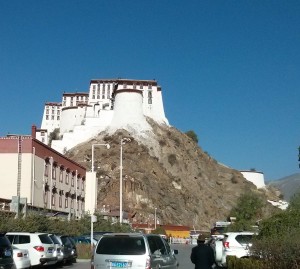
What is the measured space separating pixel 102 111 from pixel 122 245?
4572 inches

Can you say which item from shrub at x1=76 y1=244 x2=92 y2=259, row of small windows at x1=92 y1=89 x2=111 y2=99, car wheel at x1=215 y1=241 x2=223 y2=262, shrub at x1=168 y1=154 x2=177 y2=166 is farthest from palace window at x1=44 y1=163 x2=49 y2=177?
row of small windows at x1=92 y1=89 x2=111 y2=99

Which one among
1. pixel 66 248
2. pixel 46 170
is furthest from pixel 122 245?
pixel 46 170

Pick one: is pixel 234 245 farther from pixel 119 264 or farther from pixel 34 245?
pixel 119 264

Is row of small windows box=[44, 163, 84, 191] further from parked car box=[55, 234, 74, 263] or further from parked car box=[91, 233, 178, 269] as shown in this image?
parked car box=[91, 233, 178, 269]

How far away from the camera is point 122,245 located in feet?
52.2

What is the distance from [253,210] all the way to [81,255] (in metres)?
41.5

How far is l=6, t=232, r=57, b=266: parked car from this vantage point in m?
25.0

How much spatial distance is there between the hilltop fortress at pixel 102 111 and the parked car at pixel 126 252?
109831 mm

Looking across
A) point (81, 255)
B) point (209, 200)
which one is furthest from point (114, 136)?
point (81, 255)

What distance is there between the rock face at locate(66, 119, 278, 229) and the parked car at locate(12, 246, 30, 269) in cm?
7951

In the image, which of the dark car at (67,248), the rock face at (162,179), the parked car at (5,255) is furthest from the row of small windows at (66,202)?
the parked car at (5,255)

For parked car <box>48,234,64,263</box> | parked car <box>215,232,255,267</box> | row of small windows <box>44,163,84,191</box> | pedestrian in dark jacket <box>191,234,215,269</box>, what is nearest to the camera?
pedestrian in dark jacket <box>191,234,215,269</box>

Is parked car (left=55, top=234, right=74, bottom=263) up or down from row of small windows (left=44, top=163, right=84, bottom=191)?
down

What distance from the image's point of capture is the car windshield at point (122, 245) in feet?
51.5
